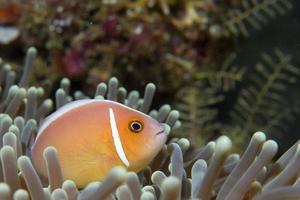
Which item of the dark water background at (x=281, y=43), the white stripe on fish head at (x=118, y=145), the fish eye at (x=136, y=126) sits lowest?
the dark water background at (x=281, y=43)

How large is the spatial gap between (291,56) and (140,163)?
7.54 feet

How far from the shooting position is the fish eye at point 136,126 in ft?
5.17

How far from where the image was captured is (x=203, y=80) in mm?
3750

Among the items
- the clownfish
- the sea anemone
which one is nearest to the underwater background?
the sea anemone

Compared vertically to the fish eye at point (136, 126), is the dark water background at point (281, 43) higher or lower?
lower

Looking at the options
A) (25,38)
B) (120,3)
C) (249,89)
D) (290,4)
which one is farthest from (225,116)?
(25,38)

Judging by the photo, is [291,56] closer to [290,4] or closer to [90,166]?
[290,4]

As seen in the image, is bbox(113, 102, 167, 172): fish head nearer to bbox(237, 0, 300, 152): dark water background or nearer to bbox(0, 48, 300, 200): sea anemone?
bbox(0, 48, 300, 200): sea anemone

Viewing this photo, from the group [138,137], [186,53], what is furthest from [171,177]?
[186,53]

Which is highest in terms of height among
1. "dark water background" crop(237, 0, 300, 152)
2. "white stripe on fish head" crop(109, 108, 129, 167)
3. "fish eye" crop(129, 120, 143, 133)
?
"fish eye" crop(129, 120, 143, 133)

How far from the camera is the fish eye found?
1.58 meters

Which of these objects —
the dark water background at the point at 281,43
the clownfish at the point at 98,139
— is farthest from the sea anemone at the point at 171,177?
the dark water background at the point at 281,43

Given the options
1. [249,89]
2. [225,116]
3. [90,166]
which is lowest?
[225,116]

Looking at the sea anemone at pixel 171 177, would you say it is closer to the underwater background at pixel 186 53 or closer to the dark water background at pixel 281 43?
the underwater background at pixel 186 53
